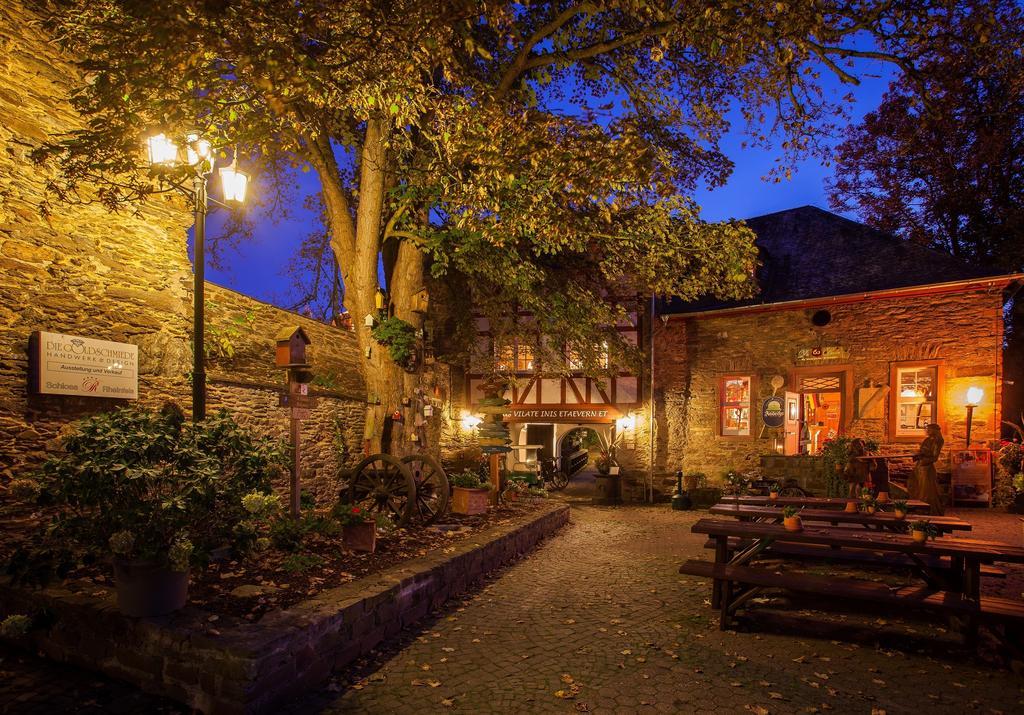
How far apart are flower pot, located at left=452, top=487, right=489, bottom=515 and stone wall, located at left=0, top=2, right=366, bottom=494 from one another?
3356 millimetres

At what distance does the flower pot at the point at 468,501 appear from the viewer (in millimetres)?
8508

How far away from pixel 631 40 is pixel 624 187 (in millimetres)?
1766

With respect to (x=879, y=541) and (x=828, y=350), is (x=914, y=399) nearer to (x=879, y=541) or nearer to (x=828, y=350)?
(x=828, y=350)

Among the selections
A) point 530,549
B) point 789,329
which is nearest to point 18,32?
point 530,549

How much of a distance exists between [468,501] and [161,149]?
556 cm

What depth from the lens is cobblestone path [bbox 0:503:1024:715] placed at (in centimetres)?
350

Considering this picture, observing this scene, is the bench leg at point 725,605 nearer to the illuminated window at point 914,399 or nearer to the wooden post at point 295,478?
the wooden post at point 295,478

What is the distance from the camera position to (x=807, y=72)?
23.3 ft

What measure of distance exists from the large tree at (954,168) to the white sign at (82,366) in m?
15.9

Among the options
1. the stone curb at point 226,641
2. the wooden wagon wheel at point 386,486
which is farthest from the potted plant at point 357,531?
the wooden wagon wheel at point 386,486

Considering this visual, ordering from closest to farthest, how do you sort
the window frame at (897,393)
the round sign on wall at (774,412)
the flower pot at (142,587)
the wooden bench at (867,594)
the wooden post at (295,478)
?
1. the flower pot at (142,587)
2. the wooden bench at (867,594)
3. the wooden post at (295,478)
4. the window frame at (897,393)
5. the round sign on wall at (774,412)

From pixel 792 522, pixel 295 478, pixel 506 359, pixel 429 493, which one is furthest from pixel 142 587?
pixel 506 359

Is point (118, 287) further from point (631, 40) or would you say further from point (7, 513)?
point (631, 40)

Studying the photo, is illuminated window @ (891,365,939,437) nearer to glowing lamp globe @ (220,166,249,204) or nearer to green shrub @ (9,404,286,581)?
glowing lamp globe @ (220,166,249,204)
